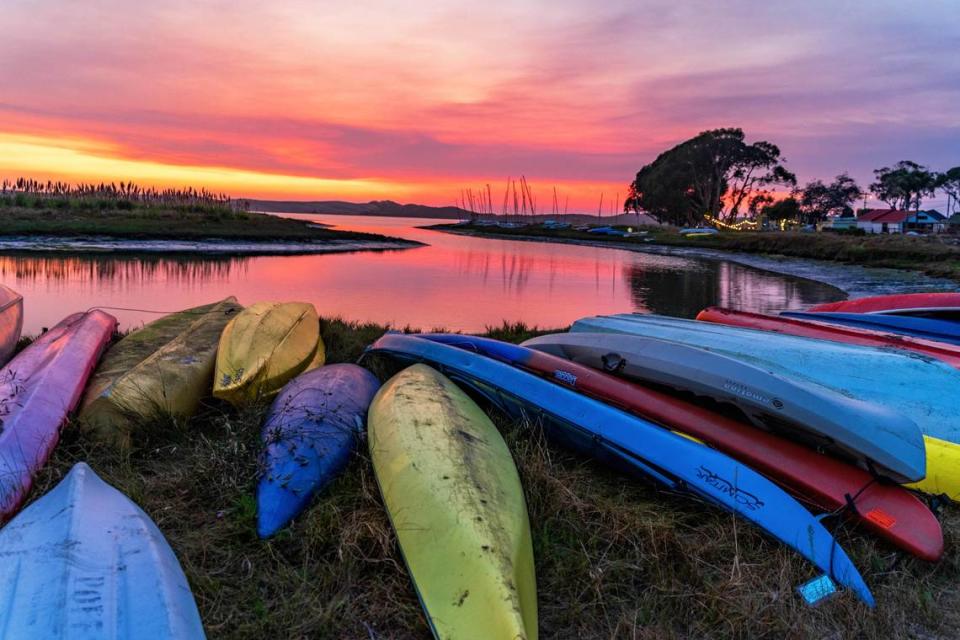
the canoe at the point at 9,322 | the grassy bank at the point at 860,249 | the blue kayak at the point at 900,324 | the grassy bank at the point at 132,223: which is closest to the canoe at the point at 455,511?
the canoe at the point at 9,322

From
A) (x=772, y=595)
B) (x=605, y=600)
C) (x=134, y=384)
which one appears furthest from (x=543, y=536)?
(x=134, y=384)

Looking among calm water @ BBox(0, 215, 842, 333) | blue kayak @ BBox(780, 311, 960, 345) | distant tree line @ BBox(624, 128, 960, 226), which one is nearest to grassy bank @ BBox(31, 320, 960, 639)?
blue kayak @ BBox(780, 311, 960, 345)

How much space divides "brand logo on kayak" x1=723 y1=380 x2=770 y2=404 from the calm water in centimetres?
570

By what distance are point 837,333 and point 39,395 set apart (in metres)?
5.74

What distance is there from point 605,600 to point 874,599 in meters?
1.00

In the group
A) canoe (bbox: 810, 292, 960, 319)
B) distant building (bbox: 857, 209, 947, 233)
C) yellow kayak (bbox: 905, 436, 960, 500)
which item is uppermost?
distant building (bbox: 857, 209, 947, 233)

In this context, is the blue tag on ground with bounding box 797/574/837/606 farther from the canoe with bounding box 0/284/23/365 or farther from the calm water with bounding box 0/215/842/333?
the calm water with bounding box 0/215/842/333

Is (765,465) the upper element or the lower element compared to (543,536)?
upper

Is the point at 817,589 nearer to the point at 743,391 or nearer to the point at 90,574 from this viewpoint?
the point at 743,391

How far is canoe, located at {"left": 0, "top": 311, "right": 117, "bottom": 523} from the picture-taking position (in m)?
2.79

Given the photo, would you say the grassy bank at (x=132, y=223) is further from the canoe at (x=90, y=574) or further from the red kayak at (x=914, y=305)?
the canoe at (x=90, y=574)

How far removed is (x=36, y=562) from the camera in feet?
6.48

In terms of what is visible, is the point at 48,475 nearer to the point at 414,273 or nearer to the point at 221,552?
the point at 221,552

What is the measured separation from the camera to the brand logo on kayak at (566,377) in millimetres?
3697
